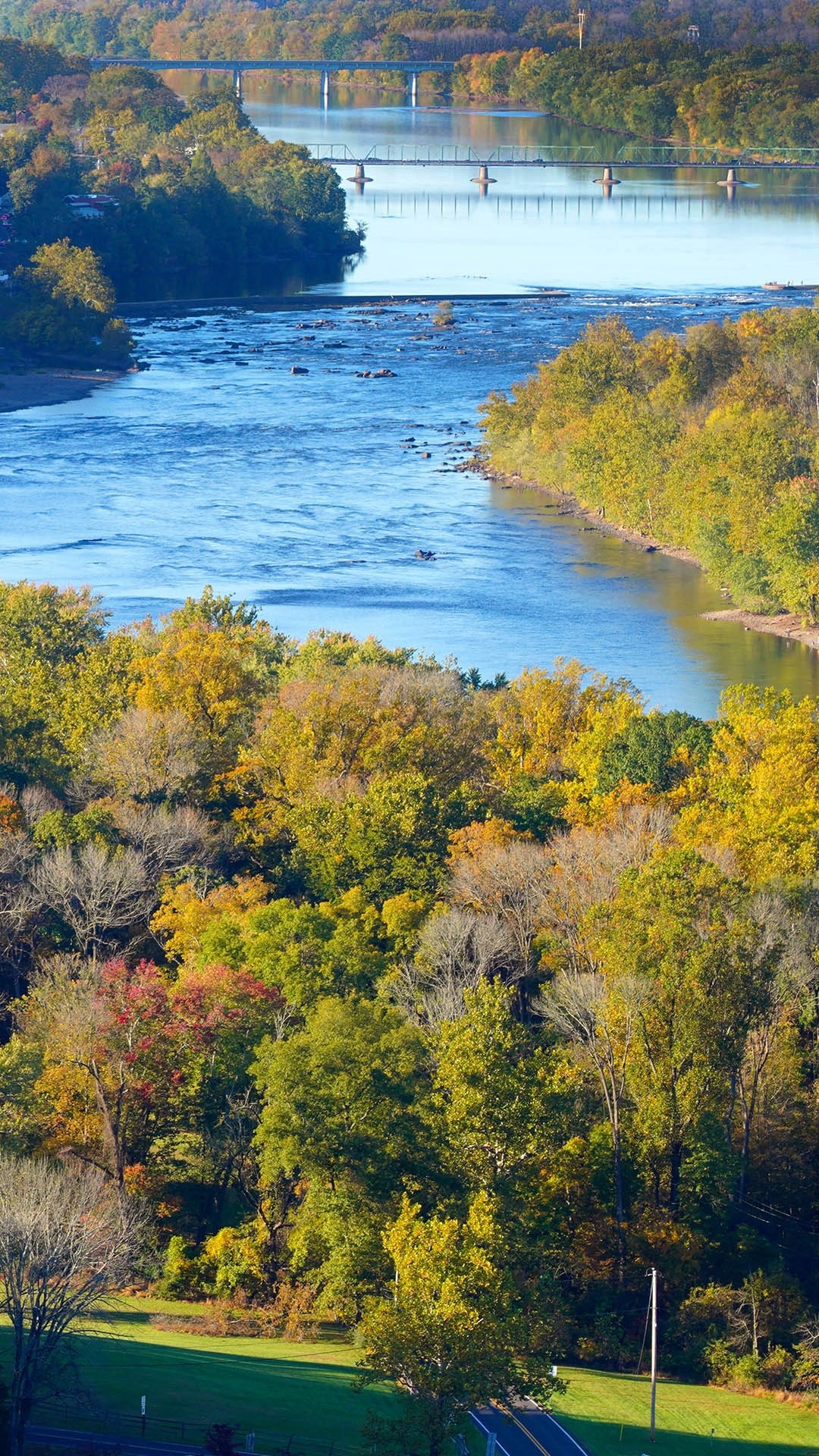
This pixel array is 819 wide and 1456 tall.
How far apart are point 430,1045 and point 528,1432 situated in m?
5.08

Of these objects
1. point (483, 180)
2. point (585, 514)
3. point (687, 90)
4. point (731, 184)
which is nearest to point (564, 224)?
point (483, 180)

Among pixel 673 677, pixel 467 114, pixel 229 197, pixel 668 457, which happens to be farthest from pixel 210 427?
pixel 467 114

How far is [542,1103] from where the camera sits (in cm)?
2309

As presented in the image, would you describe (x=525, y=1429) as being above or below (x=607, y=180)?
below

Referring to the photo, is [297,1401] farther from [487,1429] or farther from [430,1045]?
[430,1045]

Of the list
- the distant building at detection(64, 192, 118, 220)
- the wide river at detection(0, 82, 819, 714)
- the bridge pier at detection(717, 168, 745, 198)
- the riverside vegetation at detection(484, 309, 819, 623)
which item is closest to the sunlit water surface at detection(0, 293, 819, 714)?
the wide river at detection(0, 82, 819, 714)

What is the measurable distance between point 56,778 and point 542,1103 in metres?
14.9

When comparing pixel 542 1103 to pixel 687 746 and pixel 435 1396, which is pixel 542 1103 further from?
pixel 687 746

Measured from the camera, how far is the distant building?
118 m

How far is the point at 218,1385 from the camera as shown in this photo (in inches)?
825

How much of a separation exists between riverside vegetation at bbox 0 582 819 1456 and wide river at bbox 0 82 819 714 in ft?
55.6

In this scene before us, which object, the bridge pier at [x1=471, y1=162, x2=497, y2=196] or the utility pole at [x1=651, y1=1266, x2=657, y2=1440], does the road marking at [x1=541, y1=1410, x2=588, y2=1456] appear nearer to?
the utility pole at [x1=651, y1=1266, x2=657, y2=1440]

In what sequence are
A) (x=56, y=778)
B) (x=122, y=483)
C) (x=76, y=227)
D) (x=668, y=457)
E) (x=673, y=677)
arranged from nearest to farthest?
1. (x=56, y=778)
2. (x=673, y=677)
3. (x=668, y=457)
4. (x=122, y=483)
5. (x=76, y=227)

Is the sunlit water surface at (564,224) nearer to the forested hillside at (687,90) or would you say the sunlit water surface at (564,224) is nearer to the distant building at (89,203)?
the forested hillside at (687,90)
